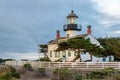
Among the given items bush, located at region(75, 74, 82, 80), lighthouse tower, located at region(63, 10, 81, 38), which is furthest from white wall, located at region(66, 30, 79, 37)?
bush, located at region(75, 74, 82, 80)

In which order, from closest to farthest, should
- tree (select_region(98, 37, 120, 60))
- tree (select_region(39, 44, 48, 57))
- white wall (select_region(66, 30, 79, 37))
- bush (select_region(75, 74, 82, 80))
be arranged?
bush (select_region(75, 74, 82, 80)), tree (select_region(98, 37, 120, 60)), white wall (select_region(66, 30, 79, 37)), tree (select_region(39, 44, 48, 57))

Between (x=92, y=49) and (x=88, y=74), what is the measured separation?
13080 millimetres

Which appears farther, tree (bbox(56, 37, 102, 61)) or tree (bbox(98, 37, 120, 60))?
tree (bbox(98, 37, 120, 60))

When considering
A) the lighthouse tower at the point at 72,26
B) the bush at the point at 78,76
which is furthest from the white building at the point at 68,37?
the bush at the point at 78,76

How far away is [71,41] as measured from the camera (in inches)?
1790

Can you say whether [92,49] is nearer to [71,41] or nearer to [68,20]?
[71,41]

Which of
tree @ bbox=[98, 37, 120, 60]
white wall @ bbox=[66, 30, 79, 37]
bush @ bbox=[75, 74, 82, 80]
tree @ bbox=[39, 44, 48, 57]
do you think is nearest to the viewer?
bush @ bbox=[75, 74, 82, 80]

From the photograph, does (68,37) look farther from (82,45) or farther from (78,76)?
(78,76)

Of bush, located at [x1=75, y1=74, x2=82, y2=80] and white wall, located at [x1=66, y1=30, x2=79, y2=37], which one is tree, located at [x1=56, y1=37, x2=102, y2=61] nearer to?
white wall, located at [x1=66, y1=30, x2=79, y2=37]

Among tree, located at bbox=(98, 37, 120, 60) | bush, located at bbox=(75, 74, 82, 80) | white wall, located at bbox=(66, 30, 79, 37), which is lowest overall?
bush, located at bbox=(75, 74, 82, 80)

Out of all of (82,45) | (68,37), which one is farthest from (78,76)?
(68,37)

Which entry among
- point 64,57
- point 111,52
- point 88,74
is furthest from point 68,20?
point 88,74

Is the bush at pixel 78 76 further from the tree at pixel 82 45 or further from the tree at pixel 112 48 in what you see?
the tree at pixel 112 48

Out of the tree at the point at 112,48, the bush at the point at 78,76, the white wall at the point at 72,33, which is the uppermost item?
the white wall at the point at 72,33
